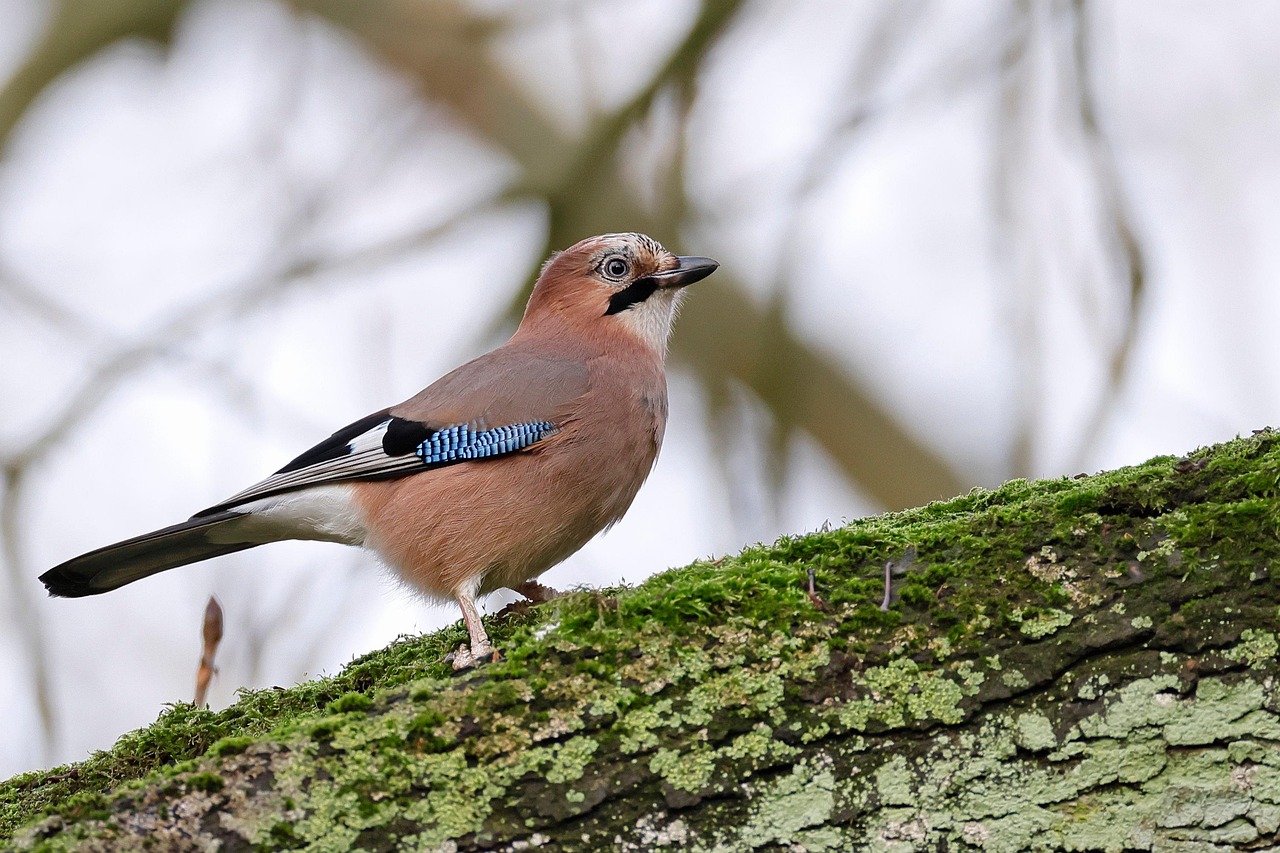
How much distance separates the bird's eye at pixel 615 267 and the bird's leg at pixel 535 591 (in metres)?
1.72

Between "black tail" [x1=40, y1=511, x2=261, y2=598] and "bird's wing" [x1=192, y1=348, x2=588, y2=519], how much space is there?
3.3 inches

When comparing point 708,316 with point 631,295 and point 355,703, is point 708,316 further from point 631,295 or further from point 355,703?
point 355,703

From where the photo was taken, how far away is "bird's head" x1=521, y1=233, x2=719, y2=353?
19.6 ft

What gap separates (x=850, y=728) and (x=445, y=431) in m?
2.79

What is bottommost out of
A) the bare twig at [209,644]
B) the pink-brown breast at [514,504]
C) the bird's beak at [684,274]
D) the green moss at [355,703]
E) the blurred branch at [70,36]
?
the green moss at [355,703]

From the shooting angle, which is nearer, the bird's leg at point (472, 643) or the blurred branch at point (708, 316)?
→ the bird's leg at point (472, 643)

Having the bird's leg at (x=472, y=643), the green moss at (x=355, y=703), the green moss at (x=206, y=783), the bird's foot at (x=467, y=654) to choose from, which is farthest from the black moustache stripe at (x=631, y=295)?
the green moss at (x=206, y=783)

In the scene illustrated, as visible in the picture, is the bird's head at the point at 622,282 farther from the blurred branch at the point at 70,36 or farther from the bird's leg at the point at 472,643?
the blurred branch at the point at 70,36

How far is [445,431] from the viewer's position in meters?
5.03

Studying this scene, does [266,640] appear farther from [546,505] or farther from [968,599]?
[968,599]

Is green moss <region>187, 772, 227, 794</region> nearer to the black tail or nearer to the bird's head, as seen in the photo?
the black tail

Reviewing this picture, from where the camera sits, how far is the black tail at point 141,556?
4656 millimetres

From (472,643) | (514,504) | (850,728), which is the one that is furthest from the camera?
(514,504)

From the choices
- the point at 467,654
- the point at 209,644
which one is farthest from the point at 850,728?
the point at 209,644
